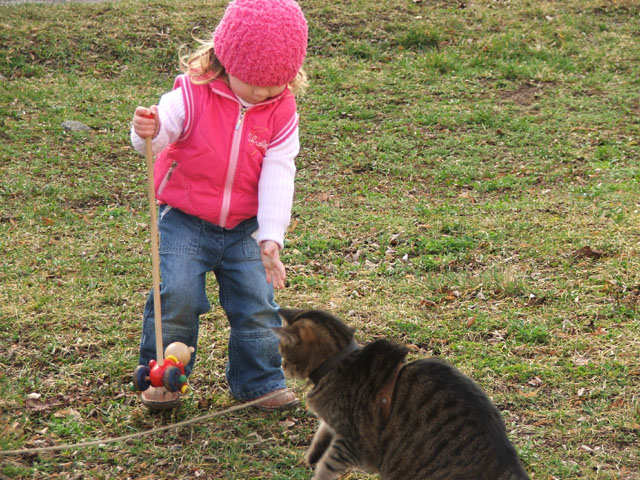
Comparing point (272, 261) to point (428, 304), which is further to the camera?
point (428, 304)

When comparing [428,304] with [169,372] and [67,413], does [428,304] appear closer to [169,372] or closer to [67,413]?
[169,372]

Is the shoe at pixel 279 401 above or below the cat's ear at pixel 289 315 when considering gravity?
below

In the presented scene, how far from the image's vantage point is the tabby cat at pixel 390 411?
2422mm

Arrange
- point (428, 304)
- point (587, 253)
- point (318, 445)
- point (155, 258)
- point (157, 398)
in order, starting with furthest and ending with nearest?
1. point (587, 253)
2. point (428, 304)
3. point (157, 398)
4. point (318, 445)
5. point (155, 258)

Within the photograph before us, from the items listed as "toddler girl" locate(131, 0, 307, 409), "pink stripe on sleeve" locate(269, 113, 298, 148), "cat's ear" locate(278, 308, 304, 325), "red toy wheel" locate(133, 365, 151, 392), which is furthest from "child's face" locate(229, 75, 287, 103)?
"red toy wheel" locate(133, 365, 151, 392)

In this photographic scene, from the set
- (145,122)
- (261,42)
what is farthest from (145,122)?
(261,42)

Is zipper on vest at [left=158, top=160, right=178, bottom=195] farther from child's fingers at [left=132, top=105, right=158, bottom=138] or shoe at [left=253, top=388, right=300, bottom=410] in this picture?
shoe at [left=253, top=388, right=300, bottom=410]

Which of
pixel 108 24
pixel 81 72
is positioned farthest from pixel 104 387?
pixel 108 24

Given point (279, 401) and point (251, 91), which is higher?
point (251, 91)

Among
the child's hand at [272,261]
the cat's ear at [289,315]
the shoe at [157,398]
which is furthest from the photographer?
the shoe at [157,398]

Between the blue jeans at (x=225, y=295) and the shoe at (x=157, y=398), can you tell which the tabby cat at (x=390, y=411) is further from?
the shoe at (x=157, y=398)

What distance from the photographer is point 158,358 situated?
2941mm

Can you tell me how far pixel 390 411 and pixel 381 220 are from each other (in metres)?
3.21

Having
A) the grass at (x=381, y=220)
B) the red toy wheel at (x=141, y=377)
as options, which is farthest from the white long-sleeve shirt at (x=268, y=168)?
the grass at (x=381, y=220)
